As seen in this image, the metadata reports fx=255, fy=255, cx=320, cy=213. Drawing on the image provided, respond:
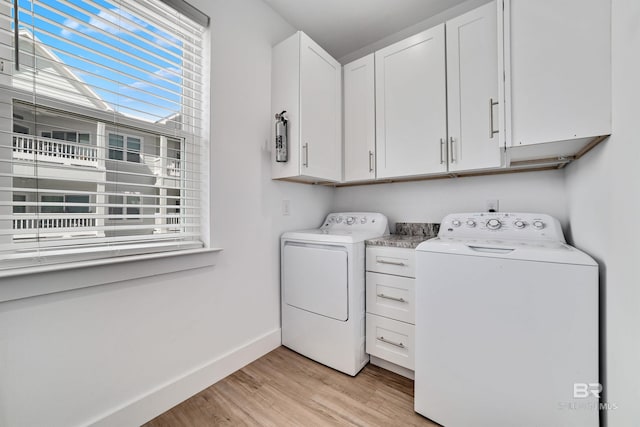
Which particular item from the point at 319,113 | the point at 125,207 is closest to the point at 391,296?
the point at 319,113

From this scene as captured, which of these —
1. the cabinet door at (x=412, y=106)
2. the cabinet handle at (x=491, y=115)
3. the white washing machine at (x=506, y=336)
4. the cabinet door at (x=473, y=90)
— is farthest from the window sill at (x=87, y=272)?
the cabinet handle at (x=491, y=115)

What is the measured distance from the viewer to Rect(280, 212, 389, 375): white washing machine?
1.71 m

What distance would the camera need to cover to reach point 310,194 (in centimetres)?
Result: 242

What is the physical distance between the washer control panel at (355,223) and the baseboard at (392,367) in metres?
0.93

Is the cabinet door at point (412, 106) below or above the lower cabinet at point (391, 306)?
above

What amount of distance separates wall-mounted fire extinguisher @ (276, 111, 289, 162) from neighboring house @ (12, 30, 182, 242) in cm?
74

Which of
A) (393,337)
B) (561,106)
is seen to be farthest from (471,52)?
(393,337)

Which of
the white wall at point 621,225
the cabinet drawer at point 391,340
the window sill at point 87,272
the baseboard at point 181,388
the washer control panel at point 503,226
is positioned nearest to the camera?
the white wall at point 621,225

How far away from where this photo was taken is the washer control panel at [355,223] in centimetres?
216

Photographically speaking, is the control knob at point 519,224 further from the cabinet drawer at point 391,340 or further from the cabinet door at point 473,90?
the cabinet drawer at point 391,340

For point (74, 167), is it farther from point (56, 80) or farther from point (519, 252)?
point (519, 252)

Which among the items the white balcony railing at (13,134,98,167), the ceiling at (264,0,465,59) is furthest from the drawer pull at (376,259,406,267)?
the ceiling at (264,0,465,59)

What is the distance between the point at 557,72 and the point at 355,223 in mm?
1561

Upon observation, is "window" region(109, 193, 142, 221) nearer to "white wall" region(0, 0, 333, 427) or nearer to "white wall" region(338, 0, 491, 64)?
"white wall" region(0, 0, 333, 427)
